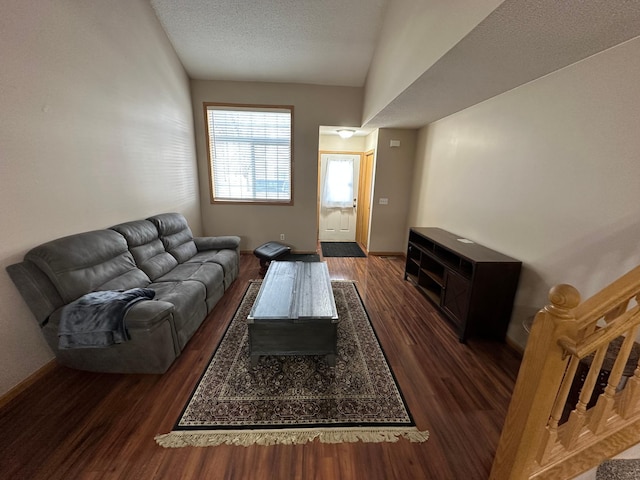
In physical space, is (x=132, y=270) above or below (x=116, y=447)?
above

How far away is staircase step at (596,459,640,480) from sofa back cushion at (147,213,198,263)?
12.6 feet

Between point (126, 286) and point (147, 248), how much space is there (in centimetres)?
66

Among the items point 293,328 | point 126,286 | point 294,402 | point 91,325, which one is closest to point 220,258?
point 126,286

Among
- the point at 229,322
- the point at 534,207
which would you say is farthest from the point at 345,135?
the point at 229,322

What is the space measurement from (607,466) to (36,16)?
4601 millimetres

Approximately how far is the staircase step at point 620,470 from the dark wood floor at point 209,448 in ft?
1.57

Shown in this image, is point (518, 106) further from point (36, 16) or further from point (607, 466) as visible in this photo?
point (36, 16)

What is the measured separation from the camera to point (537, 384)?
96 centimetres

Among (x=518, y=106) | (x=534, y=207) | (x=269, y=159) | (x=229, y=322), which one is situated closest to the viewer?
Answer: (x=534, y=207)

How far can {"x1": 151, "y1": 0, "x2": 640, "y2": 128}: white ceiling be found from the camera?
1.35m

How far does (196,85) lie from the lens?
4293 millimetres

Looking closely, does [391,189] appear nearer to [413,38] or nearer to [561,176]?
[413,38]

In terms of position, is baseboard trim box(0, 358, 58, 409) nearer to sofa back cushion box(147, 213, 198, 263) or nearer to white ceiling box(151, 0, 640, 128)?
sofa back cushion box(147, 213, 198, 263)

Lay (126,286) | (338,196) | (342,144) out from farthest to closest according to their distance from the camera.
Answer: (338,196) < (342,144) < (126,286)
